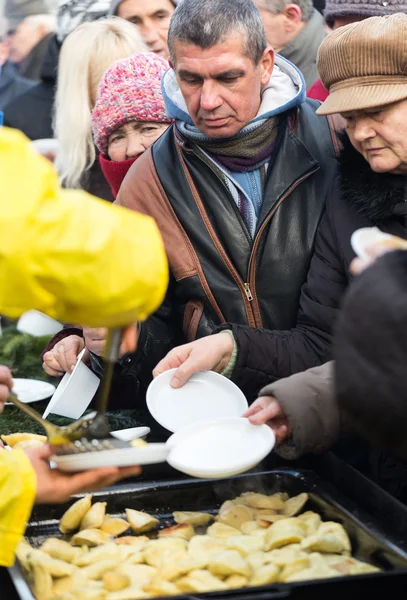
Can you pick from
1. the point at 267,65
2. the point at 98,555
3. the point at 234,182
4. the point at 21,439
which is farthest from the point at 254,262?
the point at 98,555

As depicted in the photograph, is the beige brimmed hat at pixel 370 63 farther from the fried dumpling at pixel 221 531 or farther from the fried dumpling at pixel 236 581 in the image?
the fried dumpling at pixel 236 581

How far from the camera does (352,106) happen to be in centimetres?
242

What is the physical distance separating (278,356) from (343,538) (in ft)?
2.27

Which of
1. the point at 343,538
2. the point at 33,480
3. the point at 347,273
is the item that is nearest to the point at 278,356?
the point at 347,273

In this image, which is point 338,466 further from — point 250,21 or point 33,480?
point 250,21

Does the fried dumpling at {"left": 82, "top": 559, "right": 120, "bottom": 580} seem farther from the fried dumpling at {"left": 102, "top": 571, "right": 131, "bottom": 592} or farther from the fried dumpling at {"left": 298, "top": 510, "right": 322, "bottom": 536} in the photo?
the fried dumpling at {"left": 298, "top": 510, "right": 322, "bottom": 536}

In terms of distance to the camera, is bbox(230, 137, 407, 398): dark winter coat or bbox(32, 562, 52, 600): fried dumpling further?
bbox(230, 137, 407, 398): dark winter coat

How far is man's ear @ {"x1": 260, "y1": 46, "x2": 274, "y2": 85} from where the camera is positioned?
2.89m

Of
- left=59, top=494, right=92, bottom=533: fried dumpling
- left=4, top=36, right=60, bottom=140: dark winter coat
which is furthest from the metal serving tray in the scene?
left=4, top=36, right=60, bottom=140: dark winter coat

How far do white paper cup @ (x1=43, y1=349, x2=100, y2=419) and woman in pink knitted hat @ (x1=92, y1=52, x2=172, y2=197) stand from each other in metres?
0.91

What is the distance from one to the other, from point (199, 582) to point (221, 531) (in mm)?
253

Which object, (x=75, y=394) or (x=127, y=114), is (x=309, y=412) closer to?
(x=75, y=394)

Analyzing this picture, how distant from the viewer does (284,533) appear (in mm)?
2123

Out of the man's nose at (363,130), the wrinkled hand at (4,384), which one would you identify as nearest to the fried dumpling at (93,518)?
the wrinkled hand at (4,384)
